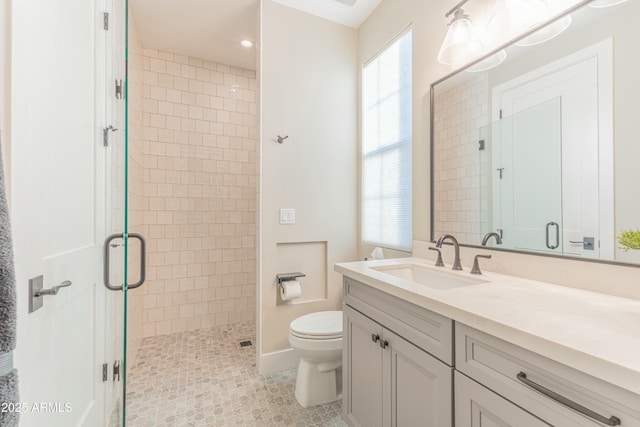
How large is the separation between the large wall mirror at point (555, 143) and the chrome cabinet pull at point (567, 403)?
62 cm

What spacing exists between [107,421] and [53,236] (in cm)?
117

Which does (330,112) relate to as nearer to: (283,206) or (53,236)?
(283,206)

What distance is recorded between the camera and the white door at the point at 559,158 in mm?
983

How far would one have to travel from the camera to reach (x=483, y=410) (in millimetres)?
779

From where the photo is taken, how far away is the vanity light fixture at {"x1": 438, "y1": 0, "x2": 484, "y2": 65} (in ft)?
4.69

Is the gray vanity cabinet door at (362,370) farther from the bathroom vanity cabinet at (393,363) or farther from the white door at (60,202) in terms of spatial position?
the white door at (60,202)

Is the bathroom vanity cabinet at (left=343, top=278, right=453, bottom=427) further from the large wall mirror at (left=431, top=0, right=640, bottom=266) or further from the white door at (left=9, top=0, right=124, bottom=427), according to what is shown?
the white door at (left=9, top=0, right=124, bottom=427)

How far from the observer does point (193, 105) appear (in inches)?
115

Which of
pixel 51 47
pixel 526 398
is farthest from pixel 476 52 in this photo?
pixel 51 47

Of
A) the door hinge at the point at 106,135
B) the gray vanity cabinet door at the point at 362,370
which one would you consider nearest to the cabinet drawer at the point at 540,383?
the gray vanity cabinet door at the point at 362,370

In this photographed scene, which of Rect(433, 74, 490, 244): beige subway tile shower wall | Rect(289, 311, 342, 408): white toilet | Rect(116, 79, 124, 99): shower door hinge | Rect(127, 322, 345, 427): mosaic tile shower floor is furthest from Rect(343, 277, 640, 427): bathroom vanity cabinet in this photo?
Rect(116, 79, 124, 99): shower door hinge

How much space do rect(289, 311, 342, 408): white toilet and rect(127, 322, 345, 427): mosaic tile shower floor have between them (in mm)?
64

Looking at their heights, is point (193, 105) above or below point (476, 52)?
above

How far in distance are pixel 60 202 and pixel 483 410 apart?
4.90ft
